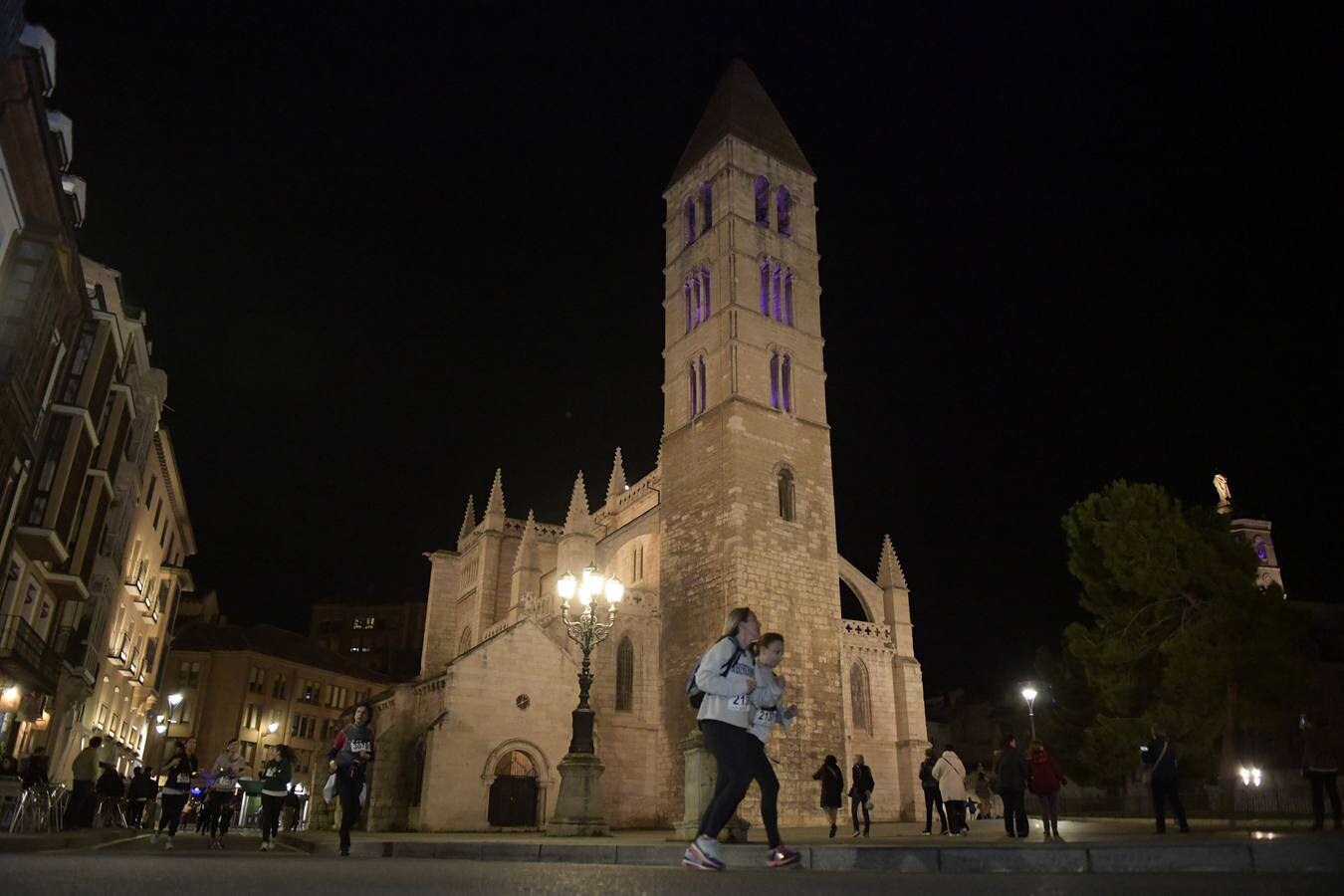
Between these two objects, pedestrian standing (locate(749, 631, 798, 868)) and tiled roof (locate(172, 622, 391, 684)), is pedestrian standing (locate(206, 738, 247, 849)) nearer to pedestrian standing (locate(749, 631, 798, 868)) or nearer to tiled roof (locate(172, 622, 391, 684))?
pedestrian standing (locate(749, 631, 798, 868))

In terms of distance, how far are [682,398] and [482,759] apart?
13984mm

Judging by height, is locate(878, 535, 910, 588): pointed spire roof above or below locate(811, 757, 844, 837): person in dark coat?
above

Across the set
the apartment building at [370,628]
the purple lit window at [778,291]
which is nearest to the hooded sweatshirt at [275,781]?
the purple lit window at [778,291]

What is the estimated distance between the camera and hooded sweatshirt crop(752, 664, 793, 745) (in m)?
6.16

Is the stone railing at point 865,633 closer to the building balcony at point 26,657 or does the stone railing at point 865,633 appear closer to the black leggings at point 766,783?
the building balcony at point 26,657

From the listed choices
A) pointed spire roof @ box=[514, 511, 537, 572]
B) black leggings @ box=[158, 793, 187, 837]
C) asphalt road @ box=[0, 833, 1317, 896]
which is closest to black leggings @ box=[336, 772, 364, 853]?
asphalt road @ box=[0, 833, 1317, 896]

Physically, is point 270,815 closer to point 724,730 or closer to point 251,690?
point 724,730

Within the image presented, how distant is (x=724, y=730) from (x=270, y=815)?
8377 millimetres

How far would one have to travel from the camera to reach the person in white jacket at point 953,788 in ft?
51.1

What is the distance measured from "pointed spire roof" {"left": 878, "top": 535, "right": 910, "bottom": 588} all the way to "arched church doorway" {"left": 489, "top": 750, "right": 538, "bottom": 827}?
1550cm

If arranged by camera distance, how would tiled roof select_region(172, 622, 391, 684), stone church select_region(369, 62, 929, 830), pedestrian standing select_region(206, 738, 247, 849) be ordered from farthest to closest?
tiled roof select_region(172, 622, 391, 684)
stone church select_region(369, 62, 929, 830)
pedestrian standing select_region(206, 738, 247, 849)

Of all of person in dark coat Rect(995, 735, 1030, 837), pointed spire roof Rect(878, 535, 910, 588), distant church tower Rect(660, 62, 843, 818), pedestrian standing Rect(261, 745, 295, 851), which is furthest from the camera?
pointed spire roof Rect(878, 535, 910, 588)

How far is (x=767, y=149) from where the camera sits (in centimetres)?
3397

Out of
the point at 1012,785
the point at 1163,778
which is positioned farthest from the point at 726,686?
the point at 1163,778
